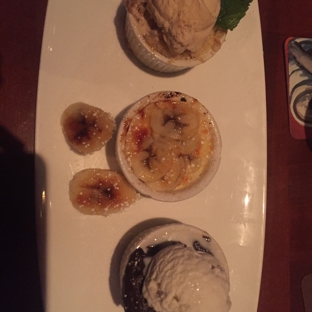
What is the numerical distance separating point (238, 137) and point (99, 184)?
0.58 meters

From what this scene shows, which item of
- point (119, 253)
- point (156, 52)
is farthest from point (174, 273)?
point (156, 52)

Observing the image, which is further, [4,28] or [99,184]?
[4,28]

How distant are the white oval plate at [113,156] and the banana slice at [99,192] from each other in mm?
43

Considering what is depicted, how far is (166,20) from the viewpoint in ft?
3.34

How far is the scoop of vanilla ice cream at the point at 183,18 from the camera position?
99 centimetres

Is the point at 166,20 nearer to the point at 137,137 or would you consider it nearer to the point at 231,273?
the point at 137,137

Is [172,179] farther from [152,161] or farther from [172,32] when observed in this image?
[172,32]

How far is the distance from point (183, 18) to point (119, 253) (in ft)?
2.62

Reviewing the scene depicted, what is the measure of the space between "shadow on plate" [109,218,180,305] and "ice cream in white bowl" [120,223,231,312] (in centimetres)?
8

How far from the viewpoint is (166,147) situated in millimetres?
1083

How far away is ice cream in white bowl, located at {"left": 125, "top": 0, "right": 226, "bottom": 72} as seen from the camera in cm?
100

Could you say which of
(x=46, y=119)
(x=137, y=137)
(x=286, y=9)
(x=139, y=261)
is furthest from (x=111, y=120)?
(x=286, y=9)

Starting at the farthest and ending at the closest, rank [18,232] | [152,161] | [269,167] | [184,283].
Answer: [269,167], [18,232], [152,161], [184,283]

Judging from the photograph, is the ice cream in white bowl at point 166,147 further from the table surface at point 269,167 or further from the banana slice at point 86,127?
the table surface at point 269,167
